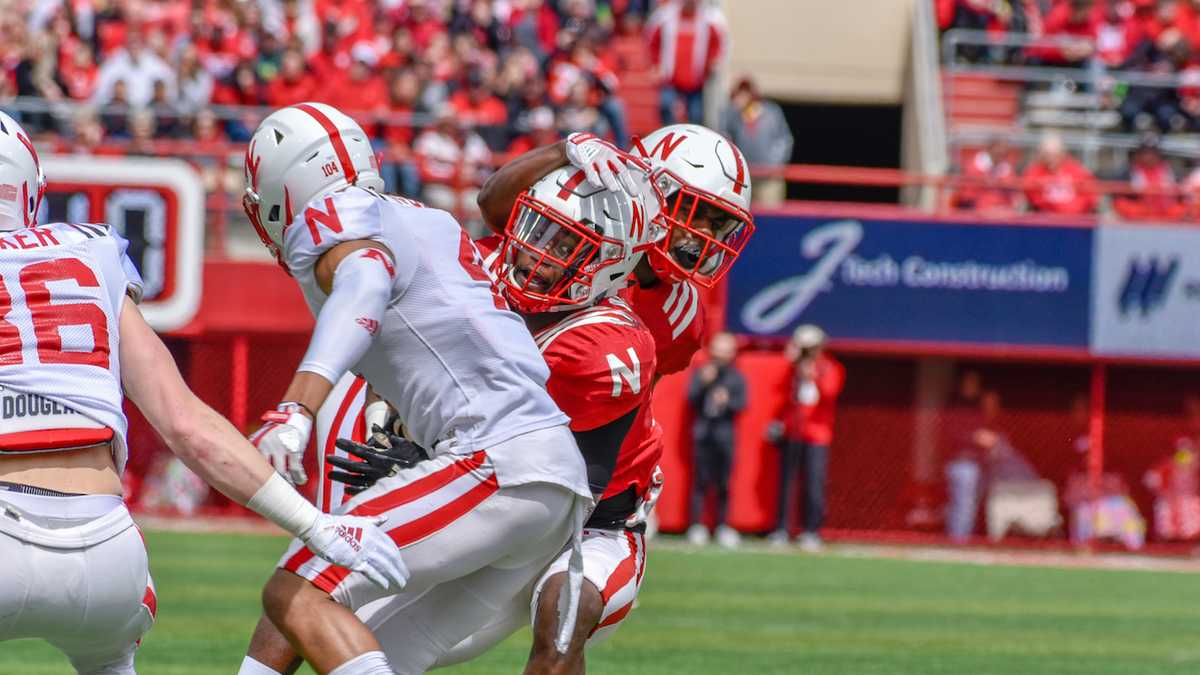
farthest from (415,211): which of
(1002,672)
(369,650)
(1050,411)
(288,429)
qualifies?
(1050,411)

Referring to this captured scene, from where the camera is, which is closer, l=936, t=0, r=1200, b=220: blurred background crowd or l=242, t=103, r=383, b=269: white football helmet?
l=242, t=103, r=383, b=269: white football helmet

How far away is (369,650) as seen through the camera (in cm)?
436

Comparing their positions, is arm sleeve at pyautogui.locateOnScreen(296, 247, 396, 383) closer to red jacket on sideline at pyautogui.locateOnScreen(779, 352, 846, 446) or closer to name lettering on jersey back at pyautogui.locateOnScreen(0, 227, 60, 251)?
name lettering on jersey back at pyautogui.locateOnScreen(0, 227, 60, 251)

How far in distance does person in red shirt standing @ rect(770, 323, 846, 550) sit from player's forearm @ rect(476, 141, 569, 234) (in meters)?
11.0

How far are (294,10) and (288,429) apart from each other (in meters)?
15.3

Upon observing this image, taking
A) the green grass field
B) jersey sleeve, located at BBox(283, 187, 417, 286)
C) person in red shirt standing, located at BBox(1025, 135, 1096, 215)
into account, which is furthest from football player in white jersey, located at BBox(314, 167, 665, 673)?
person in red shirt standing, located at BBox(1025, 135, 1096, 215)

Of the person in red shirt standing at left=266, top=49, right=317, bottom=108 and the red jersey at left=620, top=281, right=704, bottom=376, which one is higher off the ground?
the red jersey at left=620, top=281, right=704, bottom=376

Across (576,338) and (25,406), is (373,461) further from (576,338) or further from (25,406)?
(25,406)

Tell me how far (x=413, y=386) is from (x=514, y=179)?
31.5 inches

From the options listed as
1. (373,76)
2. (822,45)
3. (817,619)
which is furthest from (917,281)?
(817,619)

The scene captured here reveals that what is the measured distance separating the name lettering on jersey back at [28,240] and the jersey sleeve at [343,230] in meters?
0.64

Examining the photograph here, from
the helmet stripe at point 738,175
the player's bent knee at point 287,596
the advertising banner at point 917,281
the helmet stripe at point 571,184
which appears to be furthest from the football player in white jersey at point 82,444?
the advertising banner at point 917,281

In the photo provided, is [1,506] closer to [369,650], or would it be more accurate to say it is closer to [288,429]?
[288,429]

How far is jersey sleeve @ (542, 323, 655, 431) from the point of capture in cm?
490
